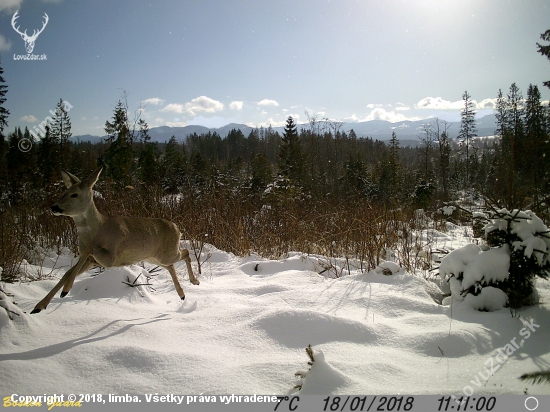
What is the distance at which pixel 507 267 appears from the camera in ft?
9.09

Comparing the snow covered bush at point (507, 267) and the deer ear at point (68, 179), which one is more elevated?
the deer ear at point (68, 179)

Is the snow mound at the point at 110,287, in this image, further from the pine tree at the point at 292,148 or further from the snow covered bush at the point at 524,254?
the pine tree at the point at 292,148

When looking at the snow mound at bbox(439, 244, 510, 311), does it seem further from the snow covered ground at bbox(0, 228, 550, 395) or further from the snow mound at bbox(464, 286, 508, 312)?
the snow covered ground at bbox(0, 228, 550, 395)

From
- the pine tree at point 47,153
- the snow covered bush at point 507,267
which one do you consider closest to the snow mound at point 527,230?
the snow covered bush at point 507,267

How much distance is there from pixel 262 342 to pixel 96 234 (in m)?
1.48

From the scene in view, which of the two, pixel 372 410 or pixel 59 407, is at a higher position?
pixel 59 407

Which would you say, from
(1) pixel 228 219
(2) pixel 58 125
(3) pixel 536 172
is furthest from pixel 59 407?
(2) pixel 58 125

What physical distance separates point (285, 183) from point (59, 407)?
14183mm

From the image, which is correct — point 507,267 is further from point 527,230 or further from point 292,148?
point 292,148

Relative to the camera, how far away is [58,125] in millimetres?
33781

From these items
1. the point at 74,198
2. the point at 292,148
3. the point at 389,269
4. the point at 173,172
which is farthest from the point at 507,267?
the point at 292,148

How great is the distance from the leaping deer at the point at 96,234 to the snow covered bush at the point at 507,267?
3055 mm

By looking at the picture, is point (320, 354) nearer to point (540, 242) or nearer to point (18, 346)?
point (18, 346)

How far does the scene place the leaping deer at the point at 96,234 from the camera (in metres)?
1.93
